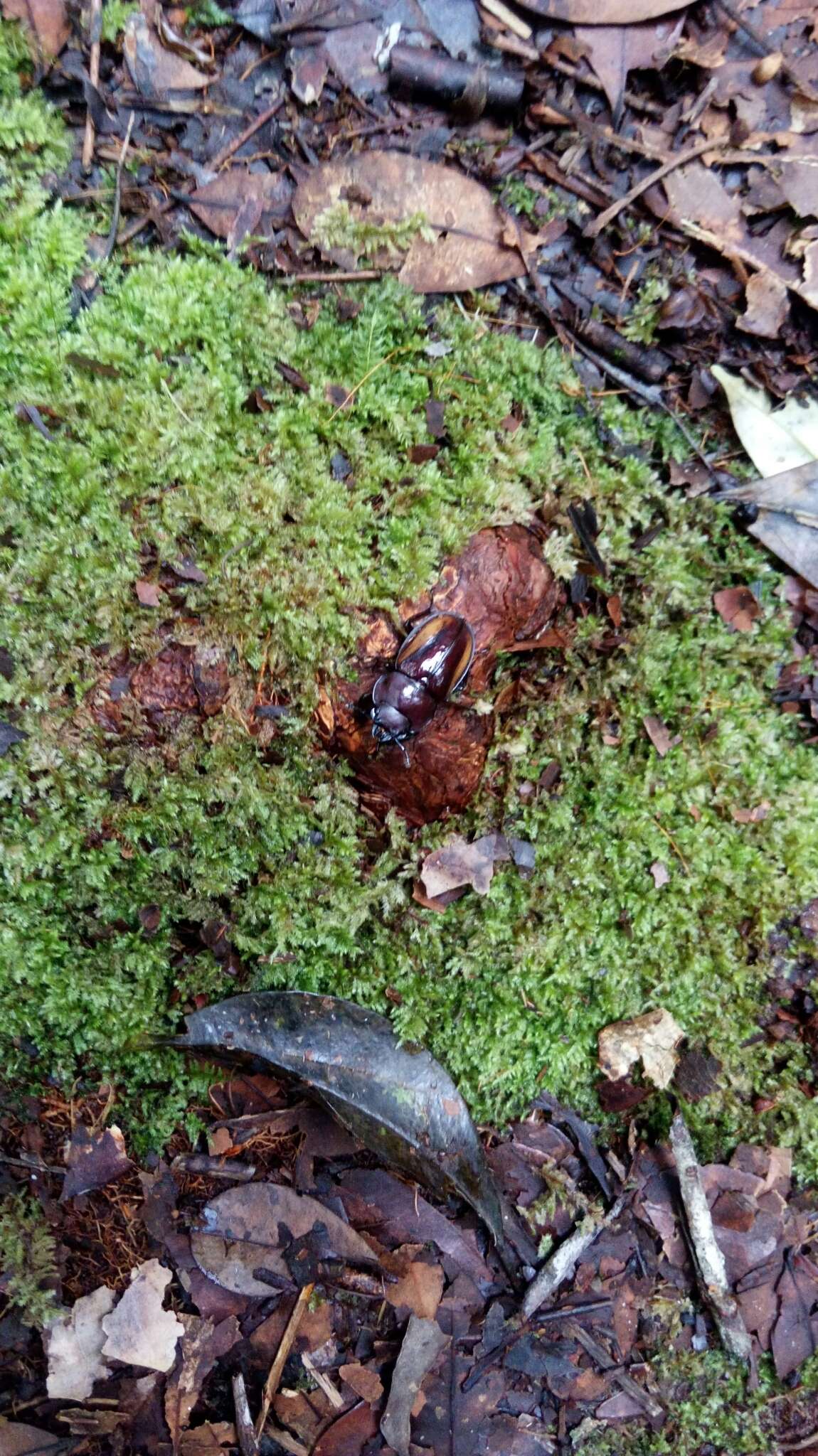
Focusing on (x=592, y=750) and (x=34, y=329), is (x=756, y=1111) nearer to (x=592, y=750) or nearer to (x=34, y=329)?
(x=592, y=750)

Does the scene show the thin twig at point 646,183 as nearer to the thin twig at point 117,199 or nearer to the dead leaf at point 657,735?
the thin twig at point 117,199

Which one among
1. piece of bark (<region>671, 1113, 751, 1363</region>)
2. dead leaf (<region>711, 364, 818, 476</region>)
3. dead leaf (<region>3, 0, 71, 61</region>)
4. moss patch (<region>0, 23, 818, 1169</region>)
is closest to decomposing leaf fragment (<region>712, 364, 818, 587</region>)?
dead leaf (<region>711, 364, 818, 476</region>)

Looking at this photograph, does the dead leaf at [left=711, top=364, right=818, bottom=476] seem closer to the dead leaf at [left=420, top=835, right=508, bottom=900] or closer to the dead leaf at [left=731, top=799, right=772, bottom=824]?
the dead leaf at [left=731, top=799, right=772, bottom=824]

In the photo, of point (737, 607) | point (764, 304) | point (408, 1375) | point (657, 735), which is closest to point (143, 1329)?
point (408, 1375)

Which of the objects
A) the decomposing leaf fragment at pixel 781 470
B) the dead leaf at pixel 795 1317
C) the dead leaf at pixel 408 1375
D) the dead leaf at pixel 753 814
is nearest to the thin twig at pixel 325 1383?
the dead leaf at pixel 408 1375

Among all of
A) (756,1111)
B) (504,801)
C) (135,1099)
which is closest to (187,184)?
(504,801)

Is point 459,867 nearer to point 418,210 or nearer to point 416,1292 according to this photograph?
point 416,1292
